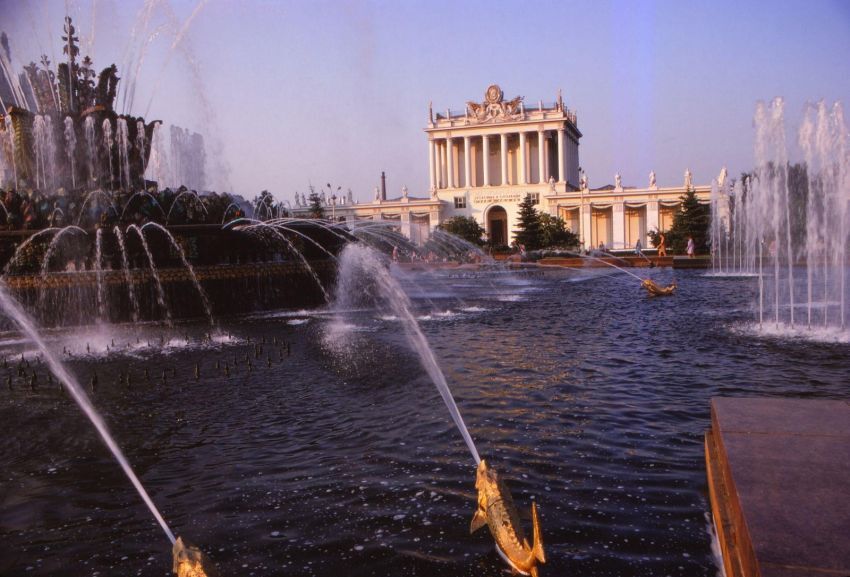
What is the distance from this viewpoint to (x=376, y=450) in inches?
205

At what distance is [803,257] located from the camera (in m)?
33.4

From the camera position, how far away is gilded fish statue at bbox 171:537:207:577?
2.91 m

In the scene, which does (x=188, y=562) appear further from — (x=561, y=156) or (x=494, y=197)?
(x=561, y=156)

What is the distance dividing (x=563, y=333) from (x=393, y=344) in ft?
9.33

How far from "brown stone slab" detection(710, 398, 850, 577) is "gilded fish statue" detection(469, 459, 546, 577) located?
929 mm

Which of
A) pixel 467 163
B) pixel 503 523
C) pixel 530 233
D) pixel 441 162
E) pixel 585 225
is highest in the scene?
pixel 441 162

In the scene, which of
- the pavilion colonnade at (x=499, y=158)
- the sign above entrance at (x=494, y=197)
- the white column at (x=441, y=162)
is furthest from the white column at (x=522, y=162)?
the white column at (x=441, y=162)

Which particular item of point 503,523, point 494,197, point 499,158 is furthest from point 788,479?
point 499,158

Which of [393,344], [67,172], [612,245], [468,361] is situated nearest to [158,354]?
[393,344]

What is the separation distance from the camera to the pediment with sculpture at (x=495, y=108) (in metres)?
76.6

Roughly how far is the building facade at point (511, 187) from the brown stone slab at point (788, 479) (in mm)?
60250

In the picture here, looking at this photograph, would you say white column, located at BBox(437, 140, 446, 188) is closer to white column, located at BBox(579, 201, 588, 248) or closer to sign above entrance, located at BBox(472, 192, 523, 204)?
sign above entrance, located at BBox(472, 192, 523, 204)

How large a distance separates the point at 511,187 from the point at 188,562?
237 ft

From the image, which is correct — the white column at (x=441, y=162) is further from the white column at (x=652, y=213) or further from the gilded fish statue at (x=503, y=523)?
the gilded fish statue at (x=503, y=523)
